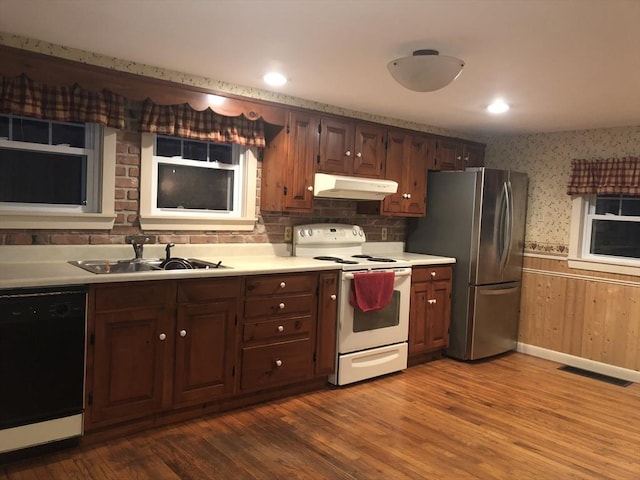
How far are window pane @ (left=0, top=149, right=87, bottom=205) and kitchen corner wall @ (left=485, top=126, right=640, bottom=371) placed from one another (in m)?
3.94

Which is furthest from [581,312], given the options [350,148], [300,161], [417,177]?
[300,161]

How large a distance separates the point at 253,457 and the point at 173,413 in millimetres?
625

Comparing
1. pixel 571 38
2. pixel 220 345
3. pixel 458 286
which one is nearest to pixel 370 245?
pixel 458 286

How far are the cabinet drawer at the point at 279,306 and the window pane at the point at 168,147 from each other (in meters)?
1.18

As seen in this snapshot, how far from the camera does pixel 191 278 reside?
117 inches

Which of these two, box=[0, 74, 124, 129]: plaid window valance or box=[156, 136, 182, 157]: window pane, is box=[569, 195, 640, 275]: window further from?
box=[0, 74, 124, 129]: plaid window valance

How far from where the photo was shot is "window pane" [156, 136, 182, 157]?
355cm

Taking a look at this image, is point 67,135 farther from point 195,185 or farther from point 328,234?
point 328,234

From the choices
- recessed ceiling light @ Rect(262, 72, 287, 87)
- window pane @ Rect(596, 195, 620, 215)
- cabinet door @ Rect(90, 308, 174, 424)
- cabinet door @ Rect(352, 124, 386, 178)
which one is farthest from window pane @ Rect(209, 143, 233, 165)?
window pane @ Rect(596, 195, 620, 215)

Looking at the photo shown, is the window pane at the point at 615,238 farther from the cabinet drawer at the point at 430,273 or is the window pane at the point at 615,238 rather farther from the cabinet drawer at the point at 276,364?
the cabinet drawer at the point at 276,364

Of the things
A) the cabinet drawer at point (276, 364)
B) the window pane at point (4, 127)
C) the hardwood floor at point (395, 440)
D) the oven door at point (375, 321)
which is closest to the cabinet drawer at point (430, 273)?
the oven door at point (375, 321)

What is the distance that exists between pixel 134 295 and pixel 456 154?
3.40 metres

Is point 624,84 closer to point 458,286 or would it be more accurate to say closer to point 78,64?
point 458,286

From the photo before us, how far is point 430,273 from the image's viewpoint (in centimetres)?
441
